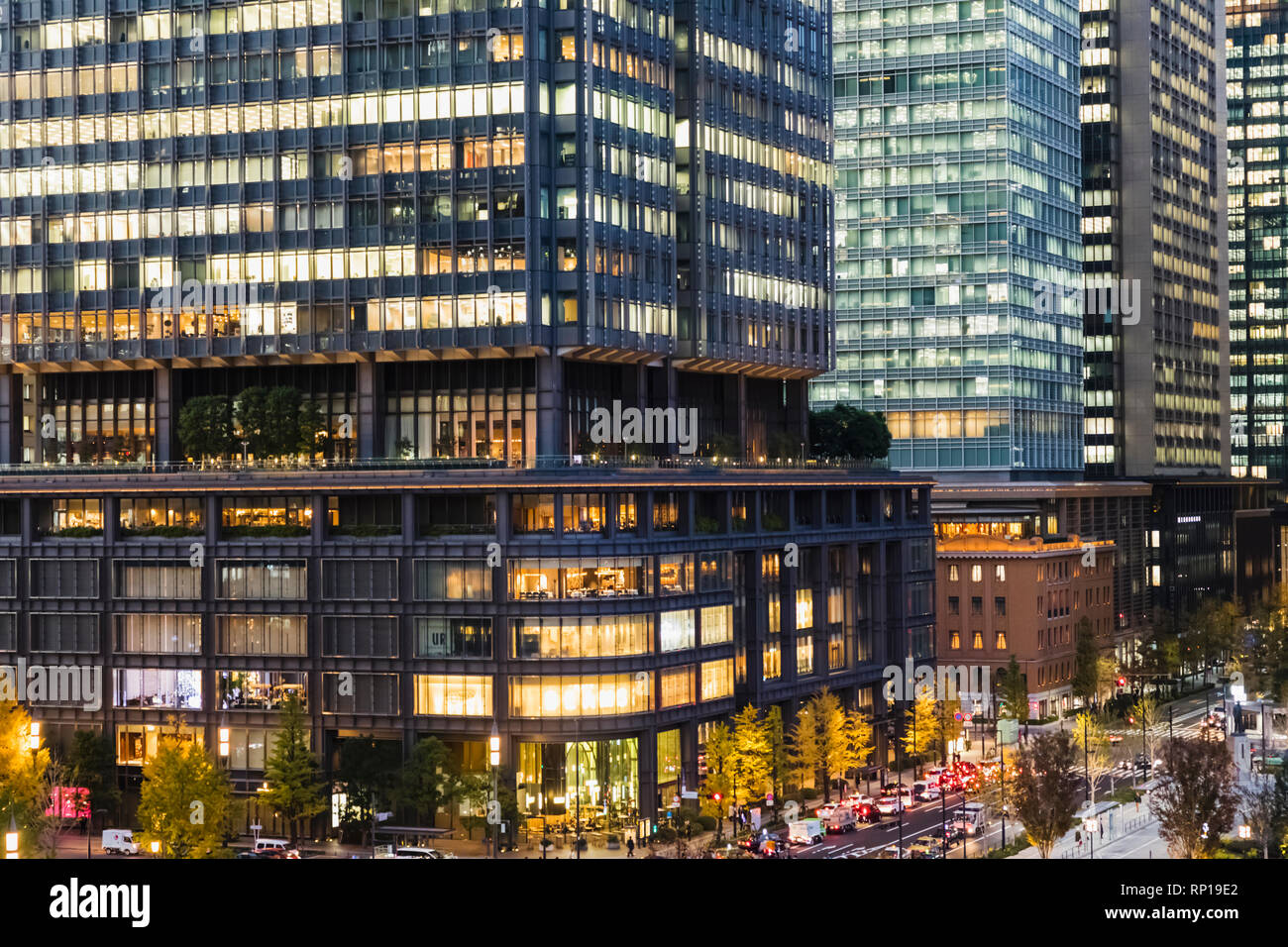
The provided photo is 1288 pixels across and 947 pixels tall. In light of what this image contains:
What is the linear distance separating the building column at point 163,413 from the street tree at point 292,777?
37.5 meters

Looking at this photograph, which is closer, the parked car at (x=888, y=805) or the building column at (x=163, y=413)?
the parked car at (x=888, y=805)

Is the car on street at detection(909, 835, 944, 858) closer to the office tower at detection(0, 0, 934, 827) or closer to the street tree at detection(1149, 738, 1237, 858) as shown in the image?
the street tree at detection(1149, 738, 1237, 858)

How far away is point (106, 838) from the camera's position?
119188 mm

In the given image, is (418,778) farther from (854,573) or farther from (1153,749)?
(1153,749)

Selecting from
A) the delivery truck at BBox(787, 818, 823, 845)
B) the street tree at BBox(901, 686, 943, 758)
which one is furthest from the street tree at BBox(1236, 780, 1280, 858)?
the street tree at BBox(901, 686, 943, 758)

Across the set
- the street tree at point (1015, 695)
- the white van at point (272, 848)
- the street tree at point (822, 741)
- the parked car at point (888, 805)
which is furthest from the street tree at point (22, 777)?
the street tree at point (1015, 695)

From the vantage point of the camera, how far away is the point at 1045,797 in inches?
4525

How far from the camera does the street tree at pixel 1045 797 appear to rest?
365ft

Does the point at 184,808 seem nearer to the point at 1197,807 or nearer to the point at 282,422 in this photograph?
the point at 282,422

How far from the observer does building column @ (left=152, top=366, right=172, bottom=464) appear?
155 m

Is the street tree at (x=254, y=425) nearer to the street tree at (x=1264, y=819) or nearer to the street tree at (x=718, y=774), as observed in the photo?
the street tree at (x=718, y=774)

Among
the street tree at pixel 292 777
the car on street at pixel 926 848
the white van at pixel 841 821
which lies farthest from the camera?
the white van at pixel 841 821

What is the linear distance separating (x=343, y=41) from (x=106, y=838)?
65.1m
